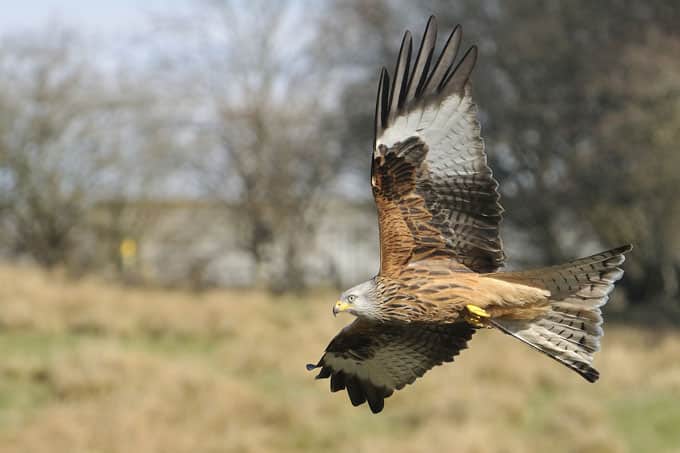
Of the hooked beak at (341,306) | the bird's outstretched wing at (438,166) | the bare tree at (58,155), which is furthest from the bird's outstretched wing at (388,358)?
the bare tree at (58,155)

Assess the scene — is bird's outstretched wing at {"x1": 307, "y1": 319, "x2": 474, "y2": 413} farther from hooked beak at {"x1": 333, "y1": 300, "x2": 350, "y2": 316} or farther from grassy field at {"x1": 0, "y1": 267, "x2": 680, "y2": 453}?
grassy field at {"x1": 0, "y1": 267, "x2": 680, "y2": 453}

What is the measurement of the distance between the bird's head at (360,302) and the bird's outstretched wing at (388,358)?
0.69 meters

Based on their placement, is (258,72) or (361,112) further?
(258,72)

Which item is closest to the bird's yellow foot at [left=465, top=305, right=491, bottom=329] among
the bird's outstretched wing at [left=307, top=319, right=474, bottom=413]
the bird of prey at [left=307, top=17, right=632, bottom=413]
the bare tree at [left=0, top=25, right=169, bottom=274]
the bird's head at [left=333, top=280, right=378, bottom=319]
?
the bird of prey at [left=307, top=17, right=632, bottom=413]

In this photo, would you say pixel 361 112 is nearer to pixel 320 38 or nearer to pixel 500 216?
pixel 320 38

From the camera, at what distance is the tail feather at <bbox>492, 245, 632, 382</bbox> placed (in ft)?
12.0

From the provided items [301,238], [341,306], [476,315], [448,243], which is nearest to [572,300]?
[476,315]

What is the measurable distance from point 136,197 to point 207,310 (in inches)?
283

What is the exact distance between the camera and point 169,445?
1204 centimetres

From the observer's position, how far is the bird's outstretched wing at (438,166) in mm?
3840

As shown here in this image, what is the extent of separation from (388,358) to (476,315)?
852 millimetres

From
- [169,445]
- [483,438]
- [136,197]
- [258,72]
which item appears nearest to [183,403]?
[169,445]

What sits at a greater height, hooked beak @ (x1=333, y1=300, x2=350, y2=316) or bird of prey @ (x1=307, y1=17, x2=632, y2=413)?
bird of prey @ (x1=307, y1=17, x2=632, y2=413)

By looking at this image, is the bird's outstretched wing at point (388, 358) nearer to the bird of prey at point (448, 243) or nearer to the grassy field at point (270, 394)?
the bird of prey at point (448, 243)
